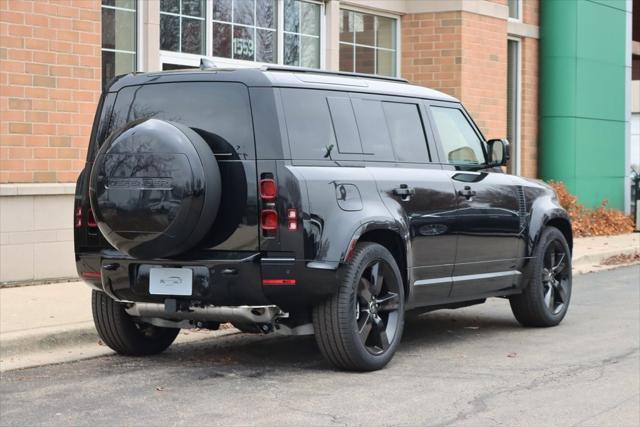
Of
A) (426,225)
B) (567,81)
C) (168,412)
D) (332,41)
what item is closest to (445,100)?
(426,225)

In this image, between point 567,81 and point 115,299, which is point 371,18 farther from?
point 115,299

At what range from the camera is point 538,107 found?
21.8 meters

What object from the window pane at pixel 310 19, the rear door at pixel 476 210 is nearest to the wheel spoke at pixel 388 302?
the rear door at pixel 476 210

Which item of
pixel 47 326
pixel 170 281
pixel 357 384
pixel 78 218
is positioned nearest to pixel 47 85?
pixel 47 326

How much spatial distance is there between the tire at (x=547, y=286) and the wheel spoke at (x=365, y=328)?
2358 mm

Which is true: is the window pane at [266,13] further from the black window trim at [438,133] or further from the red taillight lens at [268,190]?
the red taillight lens at [268,190]

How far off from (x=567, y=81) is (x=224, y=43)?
8.56m

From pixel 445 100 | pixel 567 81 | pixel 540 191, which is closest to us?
pixel 445 100

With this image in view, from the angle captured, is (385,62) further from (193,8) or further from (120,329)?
(120,329)

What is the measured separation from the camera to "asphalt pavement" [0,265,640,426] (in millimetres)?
6582

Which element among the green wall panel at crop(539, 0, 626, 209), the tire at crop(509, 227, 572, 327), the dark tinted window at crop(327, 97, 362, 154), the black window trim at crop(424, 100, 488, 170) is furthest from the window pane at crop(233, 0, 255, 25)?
the green wall panel at crop(539, 0, 626, 209)

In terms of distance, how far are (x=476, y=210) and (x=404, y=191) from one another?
1.04m

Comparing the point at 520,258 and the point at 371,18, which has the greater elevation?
the point at 371,18

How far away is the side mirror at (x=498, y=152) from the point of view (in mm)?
9539
